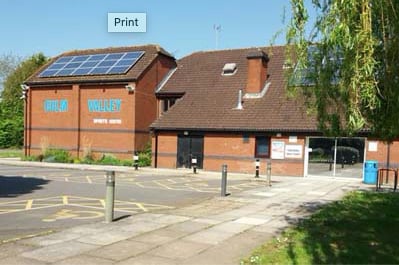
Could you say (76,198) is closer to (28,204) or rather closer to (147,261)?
(28,204)

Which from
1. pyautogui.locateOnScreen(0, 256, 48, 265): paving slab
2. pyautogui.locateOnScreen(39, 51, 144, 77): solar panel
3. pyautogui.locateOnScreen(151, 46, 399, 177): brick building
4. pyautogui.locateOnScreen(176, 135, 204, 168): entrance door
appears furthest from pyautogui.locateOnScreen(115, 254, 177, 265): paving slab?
pyautogui.locateOnScreen(39, 51, 144, 77): solar panel

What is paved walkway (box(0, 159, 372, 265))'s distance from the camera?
6.99 m

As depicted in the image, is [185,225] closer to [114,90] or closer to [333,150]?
[333,150]

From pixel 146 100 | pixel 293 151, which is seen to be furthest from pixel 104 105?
pixel 293 151

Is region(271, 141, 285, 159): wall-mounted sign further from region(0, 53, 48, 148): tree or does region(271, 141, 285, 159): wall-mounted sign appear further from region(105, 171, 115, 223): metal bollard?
region(0, 53, 48, 148): tree

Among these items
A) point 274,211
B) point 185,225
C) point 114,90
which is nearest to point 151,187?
point 274,211

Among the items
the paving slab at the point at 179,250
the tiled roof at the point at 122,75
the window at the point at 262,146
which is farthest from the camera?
the tiled roof at the point at 122,75

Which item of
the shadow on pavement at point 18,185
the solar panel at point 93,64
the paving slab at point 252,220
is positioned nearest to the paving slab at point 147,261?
the paving slab at point 252,220

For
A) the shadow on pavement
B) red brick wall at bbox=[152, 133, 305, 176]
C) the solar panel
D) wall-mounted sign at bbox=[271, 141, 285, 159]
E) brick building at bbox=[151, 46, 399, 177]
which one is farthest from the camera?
the solar panel

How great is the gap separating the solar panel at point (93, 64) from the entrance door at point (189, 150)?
6.16 meters

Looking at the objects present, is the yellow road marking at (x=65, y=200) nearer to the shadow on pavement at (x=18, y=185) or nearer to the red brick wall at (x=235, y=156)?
the shadow on pavement at (x=18, y=185)

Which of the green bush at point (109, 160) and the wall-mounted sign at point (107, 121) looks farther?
the wall-mounted sign at point (107, 121)

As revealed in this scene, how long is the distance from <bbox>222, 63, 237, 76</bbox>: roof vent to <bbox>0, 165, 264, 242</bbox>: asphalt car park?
933cm

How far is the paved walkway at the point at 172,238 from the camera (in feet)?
22.9
